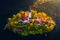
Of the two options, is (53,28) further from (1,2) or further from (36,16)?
(1,2)

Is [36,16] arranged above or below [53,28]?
above

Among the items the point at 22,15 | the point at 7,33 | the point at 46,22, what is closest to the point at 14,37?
the point at 7,33

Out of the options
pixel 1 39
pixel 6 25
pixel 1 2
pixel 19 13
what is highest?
pixel 1 2

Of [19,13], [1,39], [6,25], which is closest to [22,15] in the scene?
[19,13]

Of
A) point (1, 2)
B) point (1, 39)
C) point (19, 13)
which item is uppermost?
point (1, 2)

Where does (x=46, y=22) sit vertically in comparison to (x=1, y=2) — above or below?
below

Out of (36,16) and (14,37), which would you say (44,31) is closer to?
(36,16)
